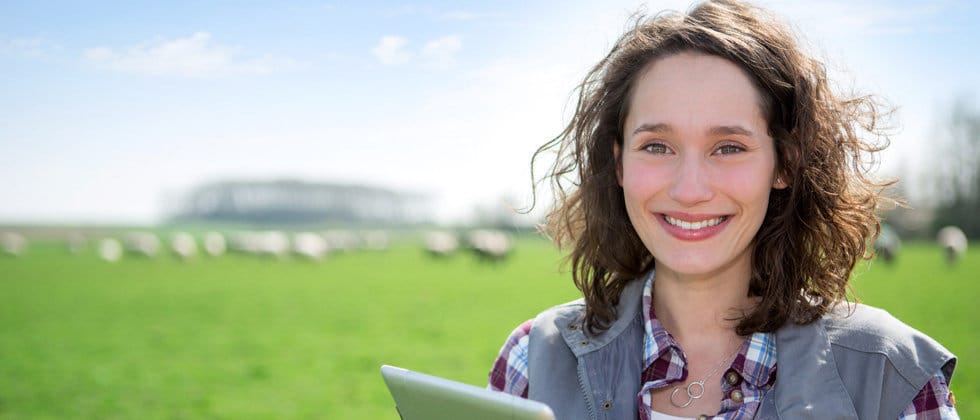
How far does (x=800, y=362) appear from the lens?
1.97 metres

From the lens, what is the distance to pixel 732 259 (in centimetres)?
219

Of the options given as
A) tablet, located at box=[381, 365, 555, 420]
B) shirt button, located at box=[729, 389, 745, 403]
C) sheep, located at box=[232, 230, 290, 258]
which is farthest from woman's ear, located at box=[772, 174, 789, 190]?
sheep, located at box=[232, 230, 290, 258]

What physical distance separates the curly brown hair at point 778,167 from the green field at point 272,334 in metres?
0.55

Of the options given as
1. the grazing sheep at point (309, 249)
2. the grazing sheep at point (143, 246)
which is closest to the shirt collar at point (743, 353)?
the grazing sheep at point (309, 249)

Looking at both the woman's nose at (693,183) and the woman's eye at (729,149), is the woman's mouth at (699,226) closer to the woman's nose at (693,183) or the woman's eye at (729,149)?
the woman's nose at (693,183)

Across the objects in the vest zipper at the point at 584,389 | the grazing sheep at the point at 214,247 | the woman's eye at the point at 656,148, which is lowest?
the vest zipper at the point at 584,389

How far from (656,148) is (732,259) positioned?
0.42 meters

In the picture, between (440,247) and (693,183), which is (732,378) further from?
(440,247)

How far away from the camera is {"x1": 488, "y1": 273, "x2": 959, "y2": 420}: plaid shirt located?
184 cm

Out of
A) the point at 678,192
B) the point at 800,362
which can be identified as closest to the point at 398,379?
the point at 678,192

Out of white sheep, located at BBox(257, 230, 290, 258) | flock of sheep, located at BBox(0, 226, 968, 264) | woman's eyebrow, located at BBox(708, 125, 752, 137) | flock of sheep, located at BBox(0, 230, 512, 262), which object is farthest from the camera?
white sheep, located at BBox(257, 230, 290, 258)

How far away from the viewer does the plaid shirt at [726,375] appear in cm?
184

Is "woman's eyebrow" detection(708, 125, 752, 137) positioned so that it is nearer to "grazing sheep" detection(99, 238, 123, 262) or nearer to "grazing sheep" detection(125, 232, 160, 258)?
"grazing sheep" detection(99, 238, 123, 262)

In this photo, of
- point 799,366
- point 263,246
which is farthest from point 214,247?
point 799,366
